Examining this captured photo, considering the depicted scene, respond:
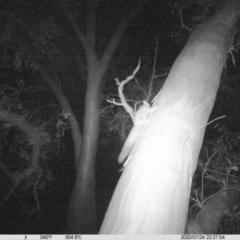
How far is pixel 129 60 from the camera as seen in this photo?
A: 5.32 m

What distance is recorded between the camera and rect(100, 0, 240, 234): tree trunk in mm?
1030

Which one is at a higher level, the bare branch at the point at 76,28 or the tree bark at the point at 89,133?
the bare branch at the point at 76,28

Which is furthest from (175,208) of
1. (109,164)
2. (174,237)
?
(109,164)

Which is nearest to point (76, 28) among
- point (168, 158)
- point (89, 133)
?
point (89, 133)

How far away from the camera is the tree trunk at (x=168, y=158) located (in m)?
1.03

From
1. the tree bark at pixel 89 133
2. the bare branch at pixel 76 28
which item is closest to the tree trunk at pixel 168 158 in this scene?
the tree bark at pixel 89 133

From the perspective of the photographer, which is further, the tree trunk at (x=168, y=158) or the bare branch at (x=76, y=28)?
the bare branch at (x=76, y=28)

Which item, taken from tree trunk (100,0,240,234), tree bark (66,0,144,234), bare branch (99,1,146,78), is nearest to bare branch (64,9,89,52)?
tree bark (66,0,144,234)

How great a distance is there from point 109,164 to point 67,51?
4577 millimetres

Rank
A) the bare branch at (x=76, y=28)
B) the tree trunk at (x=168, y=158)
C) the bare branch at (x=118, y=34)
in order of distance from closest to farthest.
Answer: the tree trunk at (x=168, y=158), the bare branch at (x=76, y=28), the bare branch at (x=118, y=34)

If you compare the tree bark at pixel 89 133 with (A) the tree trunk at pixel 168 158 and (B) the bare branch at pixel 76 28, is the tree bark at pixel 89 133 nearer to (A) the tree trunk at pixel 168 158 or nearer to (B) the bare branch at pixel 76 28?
(B) the bare branch at pixel 76 28

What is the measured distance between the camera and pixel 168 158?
1111 mm

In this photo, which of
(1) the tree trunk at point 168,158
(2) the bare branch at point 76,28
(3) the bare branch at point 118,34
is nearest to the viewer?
(1) the tree trunk at point 168,158

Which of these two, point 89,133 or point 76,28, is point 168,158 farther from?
point 76,28
